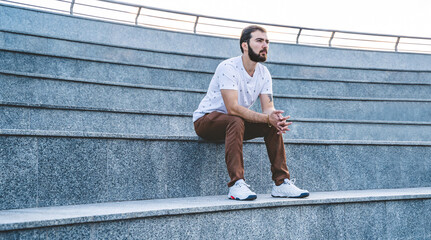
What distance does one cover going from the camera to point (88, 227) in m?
2.37

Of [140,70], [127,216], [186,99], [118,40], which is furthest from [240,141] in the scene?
[118,40]

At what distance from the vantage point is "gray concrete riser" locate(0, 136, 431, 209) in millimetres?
2992

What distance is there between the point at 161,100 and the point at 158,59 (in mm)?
1976

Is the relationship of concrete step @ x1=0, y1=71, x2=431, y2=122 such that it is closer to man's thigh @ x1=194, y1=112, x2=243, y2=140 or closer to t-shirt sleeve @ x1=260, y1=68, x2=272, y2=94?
man's thigh @ x1=194, y1=112, x2=243, y2=140

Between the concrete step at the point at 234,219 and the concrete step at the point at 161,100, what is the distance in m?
2.54

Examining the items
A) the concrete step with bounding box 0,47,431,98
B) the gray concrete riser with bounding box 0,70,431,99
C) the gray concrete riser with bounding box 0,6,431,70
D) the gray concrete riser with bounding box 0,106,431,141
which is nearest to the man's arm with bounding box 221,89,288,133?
the gray concrete riser with bounding box 0,106,431,141

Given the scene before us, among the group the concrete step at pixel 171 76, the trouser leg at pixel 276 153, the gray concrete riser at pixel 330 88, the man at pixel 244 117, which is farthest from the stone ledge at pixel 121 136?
the gray concrete riser at pixel 330 88

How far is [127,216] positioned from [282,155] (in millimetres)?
1600

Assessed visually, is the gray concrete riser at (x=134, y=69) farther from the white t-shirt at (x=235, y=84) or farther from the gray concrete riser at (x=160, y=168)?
the gray concrete riser at (x=160, y=168)

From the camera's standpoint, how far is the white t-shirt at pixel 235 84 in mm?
3875

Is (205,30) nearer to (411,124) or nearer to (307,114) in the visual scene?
(307,114)

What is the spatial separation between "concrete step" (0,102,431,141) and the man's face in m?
1.58

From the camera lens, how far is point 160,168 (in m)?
3.68

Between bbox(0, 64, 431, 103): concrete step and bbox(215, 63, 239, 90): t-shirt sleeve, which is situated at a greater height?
bbox(0, 64, 431, 103): concrete step
